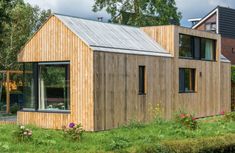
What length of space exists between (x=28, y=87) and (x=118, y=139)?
8831 mm

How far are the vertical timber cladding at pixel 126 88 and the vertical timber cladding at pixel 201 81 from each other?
2.86 feet

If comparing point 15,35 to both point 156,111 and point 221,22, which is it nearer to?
point 156,111

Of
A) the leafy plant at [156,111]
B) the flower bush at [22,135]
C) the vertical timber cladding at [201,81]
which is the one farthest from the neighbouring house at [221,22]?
the flower bush at [22,135]

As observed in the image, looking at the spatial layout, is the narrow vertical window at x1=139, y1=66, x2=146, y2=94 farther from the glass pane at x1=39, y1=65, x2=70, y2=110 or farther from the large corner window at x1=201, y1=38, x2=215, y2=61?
the large corner window at x1=201, y1=38, x2=215, y2=61

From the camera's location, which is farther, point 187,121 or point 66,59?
point 66,59

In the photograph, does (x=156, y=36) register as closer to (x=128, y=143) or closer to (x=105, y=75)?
(x=105, y=75)

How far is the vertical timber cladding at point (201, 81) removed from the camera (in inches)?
934

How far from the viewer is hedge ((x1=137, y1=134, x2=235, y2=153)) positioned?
12.1 m

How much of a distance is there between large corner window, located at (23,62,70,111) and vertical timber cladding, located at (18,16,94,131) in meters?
0.30

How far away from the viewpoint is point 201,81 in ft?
85.7

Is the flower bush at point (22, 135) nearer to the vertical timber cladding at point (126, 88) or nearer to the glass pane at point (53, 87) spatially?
the vertical timber cladding at point (126, 88)

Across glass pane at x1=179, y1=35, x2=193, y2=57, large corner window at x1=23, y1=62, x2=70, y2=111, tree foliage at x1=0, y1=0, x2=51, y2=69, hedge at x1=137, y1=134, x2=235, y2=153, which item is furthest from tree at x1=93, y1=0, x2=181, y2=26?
hedge at x1=137, y1=134, x2=235, y2=153

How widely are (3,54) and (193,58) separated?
1502 centimetres

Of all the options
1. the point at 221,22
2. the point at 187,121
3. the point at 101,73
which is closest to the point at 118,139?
the point at 187,121
